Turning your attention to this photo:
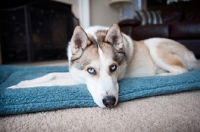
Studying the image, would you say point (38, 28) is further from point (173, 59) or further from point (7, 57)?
point (173, 59)

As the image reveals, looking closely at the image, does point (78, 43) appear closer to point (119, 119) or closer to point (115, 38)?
point (115, 38)

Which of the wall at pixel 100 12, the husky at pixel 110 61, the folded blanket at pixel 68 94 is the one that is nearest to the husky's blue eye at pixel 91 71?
the husky at pixel 110 61

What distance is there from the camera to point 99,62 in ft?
3.78

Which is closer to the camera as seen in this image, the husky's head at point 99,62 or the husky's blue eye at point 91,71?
the husky's head at point 99,62

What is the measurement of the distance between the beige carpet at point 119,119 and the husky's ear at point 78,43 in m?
0.46

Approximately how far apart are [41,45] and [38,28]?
0.39m

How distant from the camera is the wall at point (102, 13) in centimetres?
500

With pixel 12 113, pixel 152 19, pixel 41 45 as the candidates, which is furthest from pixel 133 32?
pixel 12 113

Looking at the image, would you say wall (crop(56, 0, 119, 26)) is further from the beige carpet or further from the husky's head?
the beige carpet

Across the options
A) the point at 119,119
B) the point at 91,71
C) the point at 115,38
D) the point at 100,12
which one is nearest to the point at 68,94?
the point at 91,71

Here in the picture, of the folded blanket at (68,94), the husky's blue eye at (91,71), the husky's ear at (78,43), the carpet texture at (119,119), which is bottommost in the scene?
the carpet texture at (119,119)

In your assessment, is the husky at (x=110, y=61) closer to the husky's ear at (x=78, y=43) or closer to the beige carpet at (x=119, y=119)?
the husky's ear at (x=78, y=43)

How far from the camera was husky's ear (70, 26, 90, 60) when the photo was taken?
1227 mm

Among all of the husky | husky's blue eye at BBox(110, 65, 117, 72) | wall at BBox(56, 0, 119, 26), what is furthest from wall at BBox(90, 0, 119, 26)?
husky's blue eye at BBox(110, 65, 117, 72)
